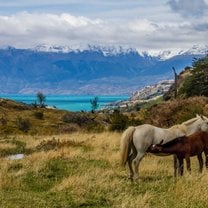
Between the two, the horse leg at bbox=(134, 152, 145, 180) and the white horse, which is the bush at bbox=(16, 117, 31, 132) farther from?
the horse leg at bbox=(134, 152, 145, 180)

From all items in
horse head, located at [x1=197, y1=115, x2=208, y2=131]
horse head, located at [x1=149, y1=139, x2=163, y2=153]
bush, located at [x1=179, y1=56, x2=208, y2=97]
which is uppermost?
bush, located at [x1=179, y1=56, x2=208, y2=97]

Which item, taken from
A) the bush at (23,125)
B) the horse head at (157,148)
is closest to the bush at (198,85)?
the bush at (23,125)

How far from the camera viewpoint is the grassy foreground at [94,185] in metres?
12.4

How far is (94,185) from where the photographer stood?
47.6 feet

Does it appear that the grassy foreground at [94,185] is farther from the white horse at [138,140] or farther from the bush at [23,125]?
the bush at [23,125]

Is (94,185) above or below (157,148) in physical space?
below

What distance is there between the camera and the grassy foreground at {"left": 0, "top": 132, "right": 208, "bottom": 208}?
40.5 ft

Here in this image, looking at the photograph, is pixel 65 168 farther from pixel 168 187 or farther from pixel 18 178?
pixel 168 187

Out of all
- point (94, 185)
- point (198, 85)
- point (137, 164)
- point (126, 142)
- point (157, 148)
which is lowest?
point (94, 185)

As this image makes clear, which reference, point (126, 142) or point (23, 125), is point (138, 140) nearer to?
point (126, 142)

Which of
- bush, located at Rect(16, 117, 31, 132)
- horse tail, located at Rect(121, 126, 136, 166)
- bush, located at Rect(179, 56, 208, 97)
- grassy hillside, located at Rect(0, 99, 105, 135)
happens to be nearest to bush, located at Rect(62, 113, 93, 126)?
grassy hillside, located at Rect(0, 99, 105, 135)

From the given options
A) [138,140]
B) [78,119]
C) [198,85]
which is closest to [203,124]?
[138,140]

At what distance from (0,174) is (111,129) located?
27047 millimetres

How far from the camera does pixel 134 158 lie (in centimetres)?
1692
